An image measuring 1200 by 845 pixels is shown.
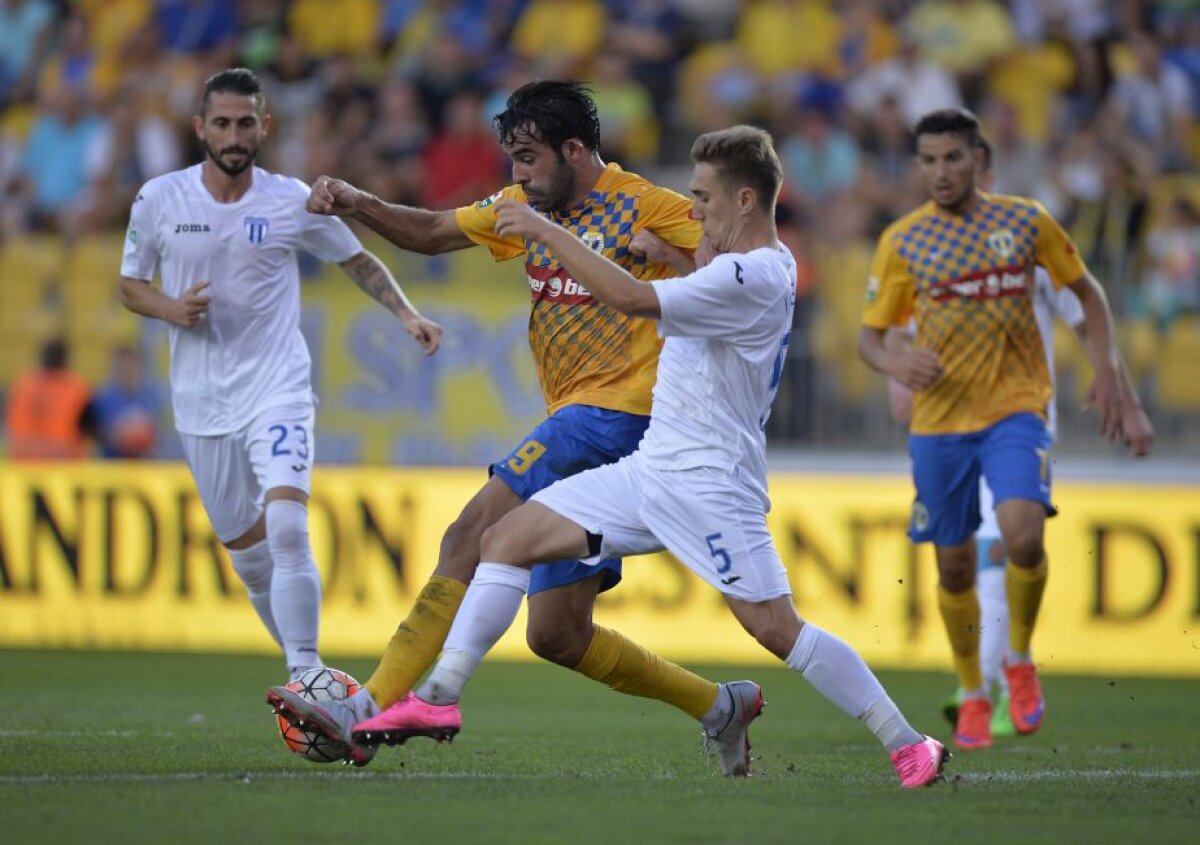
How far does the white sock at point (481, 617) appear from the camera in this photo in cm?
676

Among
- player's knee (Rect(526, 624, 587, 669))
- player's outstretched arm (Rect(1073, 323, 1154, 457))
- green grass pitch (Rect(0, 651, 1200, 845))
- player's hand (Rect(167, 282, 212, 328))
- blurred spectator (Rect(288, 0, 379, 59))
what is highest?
blurred spectator (Rect(288, 0, 379, 59))

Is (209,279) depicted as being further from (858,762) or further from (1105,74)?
(1105,74)

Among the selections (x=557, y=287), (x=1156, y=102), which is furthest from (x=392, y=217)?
(x=1156, y=102)

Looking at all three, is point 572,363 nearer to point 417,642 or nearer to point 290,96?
point 417,642

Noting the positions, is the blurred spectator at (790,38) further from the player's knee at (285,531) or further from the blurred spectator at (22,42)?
the player's knee at (285,531)

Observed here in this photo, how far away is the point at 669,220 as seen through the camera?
7.57 m

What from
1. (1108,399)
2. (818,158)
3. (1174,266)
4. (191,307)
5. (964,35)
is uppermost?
(964,35)

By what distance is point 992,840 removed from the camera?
5.76 meters

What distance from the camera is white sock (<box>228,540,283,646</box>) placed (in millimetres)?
9266

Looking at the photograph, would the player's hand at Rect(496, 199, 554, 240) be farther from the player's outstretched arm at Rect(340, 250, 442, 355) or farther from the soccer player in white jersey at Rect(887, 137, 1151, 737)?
the soccer player in white jersey at Rect(887, 137, 1151, 737)

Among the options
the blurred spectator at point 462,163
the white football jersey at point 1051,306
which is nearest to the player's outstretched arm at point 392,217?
the white football jersey at point 1051,306

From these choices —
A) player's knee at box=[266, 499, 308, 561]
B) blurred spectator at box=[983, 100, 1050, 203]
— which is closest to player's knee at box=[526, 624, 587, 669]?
player's knee at box=[266, 499, 308, 561]

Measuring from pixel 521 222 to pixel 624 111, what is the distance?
11719 mm

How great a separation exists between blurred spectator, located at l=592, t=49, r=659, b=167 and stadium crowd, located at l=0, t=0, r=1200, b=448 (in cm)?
2
